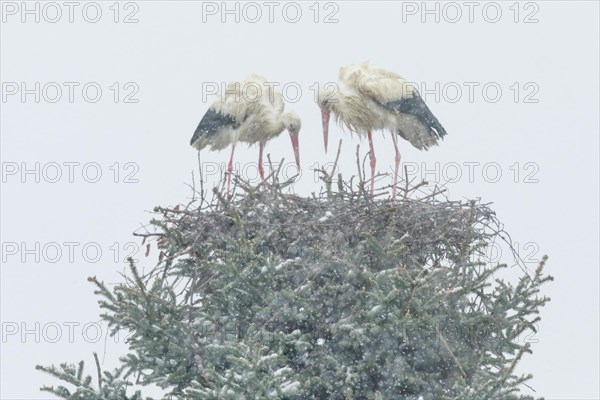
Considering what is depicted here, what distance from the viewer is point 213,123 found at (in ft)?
38.6

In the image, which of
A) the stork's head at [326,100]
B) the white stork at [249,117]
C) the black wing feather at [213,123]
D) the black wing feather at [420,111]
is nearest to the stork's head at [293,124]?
the white stork at [249,117]

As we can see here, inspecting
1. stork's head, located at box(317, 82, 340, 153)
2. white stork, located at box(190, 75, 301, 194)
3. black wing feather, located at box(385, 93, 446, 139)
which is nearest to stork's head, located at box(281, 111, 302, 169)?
white stork, located at box(190, 75, 301, 194)

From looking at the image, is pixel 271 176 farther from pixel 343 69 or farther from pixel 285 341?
pixel 343 69

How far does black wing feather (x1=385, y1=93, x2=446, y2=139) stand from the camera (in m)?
11.2

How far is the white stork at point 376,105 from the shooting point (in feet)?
36.3

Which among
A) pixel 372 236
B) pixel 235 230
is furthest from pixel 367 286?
pixel 235 230

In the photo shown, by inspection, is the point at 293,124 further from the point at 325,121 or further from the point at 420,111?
the point at 420,111

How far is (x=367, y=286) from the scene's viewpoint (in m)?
7.96

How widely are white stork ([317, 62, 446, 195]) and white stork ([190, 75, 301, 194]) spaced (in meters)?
0.45

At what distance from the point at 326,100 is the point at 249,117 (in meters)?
0.80

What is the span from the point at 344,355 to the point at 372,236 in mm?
746

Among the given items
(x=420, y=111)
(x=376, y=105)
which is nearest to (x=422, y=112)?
(x=420, y=111)

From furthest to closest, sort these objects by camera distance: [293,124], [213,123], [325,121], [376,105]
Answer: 1. [213,123]
2. [293,124]
3. [325,121]
4. [376,105]

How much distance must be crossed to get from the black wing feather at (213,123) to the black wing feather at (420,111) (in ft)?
4.81
